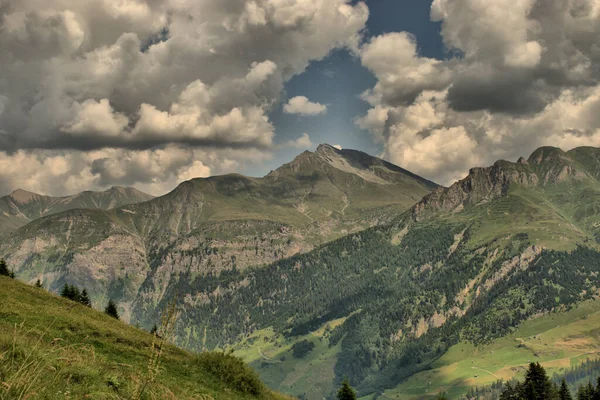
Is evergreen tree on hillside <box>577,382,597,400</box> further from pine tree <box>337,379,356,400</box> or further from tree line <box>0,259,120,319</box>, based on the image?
tree line <box>0,259,120,319</box>

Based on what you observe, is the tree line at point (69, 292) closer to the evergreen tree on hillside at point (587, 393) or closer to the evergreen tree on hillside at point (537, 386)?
the evergreen tree on hillside at point (537, 386)

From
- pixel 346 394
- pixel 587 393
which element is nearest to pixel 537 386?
pixel 587 393

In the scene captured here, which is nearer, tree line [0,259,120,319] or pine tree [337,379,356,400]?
pine tree [337,379,356,400]

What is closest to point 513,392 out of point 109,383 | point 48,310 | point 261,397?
point 261,397


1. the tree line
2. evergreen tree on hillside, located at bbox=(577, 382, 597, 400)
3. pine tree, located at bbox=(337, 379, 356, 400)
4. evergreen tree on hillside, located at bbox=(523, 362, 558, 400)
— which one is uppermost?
the tree line

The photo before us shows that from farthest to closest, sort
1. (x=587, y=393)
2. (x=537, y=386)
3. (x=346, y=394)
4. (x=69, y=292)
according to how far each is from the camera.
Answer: (x=587, y=393) < (x=537, y=386) < (x=69, y=292) < (x=346, y=394)

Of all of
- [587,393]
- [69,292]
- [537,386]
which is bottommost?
[587,393]

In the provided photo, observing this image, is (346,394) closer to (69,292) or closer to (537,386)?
(537,386)

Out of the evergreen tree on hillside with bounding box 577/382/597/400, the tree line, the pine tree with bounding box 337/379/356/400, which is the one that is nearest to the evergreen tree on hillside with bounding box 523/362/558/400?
the evergreen tree on hillside with bounding box 577/382/597/400

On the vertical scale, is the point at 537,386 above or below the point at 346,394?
below

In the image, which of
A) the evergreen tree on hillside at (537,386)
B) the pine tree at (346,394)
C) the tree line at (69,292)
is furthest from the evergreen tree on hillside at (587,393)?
the tree line at (69,292)

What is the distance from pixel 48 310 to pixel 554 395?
301 feet

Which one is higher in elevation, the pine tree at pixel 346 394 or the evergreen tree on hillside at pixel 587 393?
the pine tree at pixel 346 394

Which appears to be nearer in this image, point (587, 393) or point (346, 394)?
point (346, 394)
